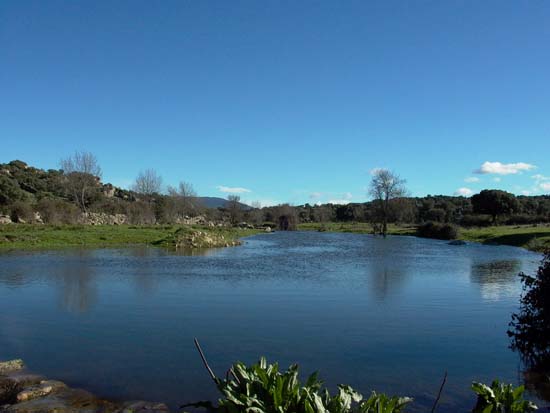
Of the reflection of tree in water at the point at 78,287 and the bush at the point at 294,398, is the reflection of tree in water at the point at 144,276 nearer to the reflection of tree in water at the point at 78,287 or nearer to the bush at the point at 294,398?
the reflection of tree in water at the point at 78,287

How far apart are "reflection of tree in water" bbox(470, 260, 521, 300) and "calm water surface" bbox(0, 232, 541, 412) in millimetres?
110

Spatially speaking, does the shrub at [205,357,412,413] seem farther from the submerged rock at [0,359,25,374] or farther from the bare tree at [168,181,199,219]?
the bare tree at [168,181,199,219]

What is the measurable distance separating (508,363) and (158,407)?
6.47 m

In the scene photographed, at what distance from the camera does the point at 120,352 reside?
8805 millimetres

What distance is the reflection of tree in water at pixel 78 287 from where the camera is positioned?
13477 mm

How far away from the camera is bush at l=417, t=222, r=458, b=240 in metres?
58.5

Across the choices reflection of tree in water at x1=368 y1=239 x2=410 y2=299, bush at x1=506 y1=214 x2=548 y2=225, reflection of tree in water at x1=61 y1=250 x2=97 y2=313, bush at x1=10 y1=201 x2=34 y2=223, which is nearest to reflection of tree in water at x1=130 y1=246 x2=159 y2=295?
reflection of tree in water at x1=61 y1=250 x2=97 y2=313

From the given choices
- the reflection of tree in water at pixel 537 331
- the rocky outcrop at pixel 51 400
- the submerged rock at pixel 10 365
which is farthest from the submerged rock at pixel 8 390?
the reflection of tree in water at pixel 537 331

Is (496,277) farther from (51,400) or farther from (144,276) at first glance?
(51,400)

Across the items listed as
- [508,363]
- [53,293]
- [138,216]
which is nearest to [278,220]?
[138,216]

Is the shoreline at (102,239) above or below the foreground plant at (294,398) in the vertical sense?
above

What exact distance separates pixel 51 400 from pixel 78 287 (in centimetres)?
1101

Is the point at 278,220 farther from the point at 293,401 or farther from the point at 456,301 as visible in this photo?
the point at 293,401

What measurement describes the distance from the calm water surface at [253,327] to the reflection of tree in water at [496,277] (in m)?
0.11
